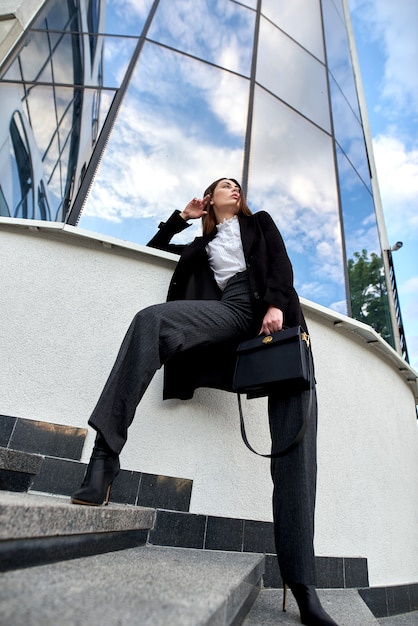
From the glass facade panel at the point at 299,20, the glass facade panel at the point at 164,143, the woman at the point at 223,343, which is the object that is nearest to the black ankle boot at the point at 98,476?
the woman at the point at 223,343

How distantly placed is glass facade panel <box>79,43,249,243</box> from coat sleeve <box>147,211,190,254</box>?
2.23 ft

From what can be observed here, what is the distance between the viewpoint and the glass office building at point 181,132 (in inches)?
138

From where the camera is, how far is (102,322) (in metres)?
2.12

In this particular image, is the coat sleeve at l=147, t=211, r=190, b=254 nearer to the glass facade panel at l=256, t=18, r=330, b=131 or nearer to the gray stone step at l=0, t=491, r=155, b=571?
the gray stone step at l=0, t=491, r=155, b=571

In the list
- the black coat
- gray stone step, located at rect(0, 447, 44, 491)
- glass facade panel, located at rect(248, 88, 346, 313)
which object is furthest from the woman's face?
gray stone step, located at rect(0, 447, 44, 491)

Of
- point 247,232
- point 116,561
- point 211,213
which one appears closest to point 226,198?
Result: point 211,213

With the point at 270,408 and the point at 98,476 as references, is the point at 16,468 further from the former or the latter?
the point at 270,408

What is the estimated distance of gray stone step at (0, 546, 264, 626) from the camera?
54 cm

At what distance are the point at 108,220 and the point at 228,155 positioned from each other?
1.82m

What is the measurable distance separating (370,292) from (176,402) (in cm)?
280

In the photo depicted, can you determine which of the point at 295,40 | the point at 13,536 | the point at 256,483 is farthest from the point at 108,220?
the point at 295,40

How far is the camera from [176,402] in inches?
79.3

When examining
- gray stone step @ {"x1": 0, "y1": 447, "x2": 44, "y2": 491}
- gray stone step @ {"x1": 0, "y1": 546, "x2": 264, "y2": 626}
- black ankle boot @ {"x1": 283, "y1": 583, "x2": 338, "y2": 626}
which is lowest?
black ankle boot @ {"x1": 283, "y1": 583, "x2": 338, "y2": 626}

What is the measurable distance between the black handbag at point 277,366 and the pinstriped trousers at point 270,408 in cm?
7
